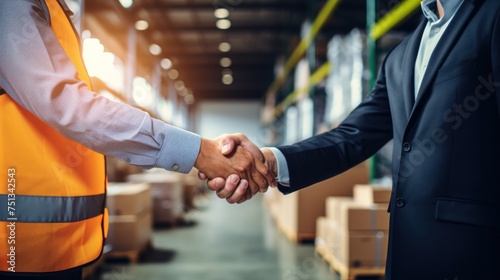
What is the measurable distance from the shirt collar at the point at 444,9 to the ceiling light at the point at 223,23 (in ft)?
38.9

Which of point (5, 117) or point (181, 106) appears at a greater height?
point (181, 106)

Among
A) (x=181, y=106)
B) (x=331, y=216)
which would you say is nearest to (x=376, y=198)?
(x=331, y=216)

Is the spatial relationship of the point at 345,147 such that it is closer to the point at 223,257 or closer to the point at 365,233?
the point at 365,233

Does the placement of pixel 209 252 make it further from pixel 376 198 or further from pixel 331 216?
pixel 376 198

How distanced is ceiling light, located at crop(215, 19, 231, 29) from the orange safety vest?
12.0 m

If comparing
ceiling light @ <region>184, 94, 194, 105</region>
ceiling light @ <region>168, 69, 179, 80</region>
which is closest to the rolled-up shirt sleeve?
ceiling light @ <region>168, 69, 179, 80</region>

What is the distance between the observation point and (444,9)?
1.48 meters

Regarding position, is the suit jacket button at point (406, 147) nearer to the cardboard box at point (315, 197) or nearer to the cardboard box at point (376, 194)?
the cardboard box at point (376, 194)

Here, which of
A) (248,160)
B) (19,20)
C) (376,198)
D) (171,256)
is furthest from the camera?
(171,256)

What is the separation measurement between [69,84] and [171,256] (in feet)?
14.5

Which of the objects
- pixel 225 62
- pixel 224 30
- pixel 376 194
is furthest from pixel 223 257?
pixel 225 62

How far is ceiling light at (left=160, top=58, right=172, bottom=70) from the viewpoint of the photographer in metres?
16.8

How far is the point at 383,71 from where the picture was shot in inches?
72.7

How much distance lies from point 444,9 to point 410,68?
0.23 meters
